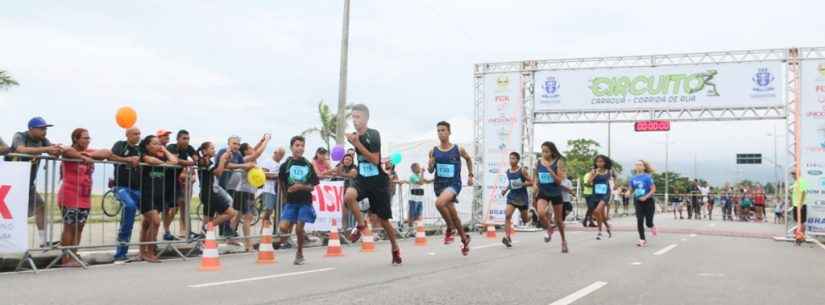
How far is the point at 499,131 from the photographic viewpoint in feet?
76.3

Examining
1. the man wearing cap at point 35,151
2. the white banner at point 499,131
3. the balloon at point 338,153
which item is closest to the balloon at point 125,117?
the man wearing cap at point 35,151

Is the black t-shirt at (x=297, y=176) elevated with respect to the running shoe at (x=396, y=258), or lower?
elevated

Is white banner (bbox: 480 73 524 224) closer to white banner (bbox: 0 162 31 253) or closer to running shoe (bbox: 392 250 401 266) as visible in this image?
running shoe (bbox: 392 250 401 266)

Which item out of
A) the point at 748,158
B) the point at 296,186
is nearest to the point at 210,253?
the point at 296,186

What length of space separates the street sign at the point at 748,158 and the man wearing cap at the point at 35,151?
200 feet

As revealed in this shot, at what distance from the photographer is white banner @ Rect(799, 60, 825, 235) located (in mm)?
17969

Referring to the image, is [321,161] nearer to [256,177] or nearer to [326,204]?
[326,204]

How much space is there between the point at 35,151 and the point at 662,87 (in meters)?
18.2

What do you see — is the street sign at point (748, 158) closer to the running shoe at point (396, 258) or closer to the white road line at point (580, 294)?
the running shoe at point (396, 258)

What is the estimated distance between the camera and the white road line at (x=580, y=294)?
5.93 meters

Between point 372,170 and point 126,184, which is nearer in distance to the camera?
point 372,170

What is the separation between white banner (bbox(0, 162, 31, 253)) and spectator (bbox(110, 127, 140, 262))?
3.95ft

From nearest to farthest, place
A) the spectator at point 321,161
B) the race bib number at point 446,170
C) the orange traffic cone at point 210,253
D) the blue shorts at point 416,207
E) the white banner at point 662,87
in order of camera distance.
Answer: the orange traffic cone at point 210,253 < the race bib number at point 446,170 < the spectator at point 321,161 < the blue shorts at point 416,207 < the white banner at point 662,87

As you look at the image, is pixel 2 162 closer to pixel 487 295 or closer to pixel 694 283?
pixel 487 295
